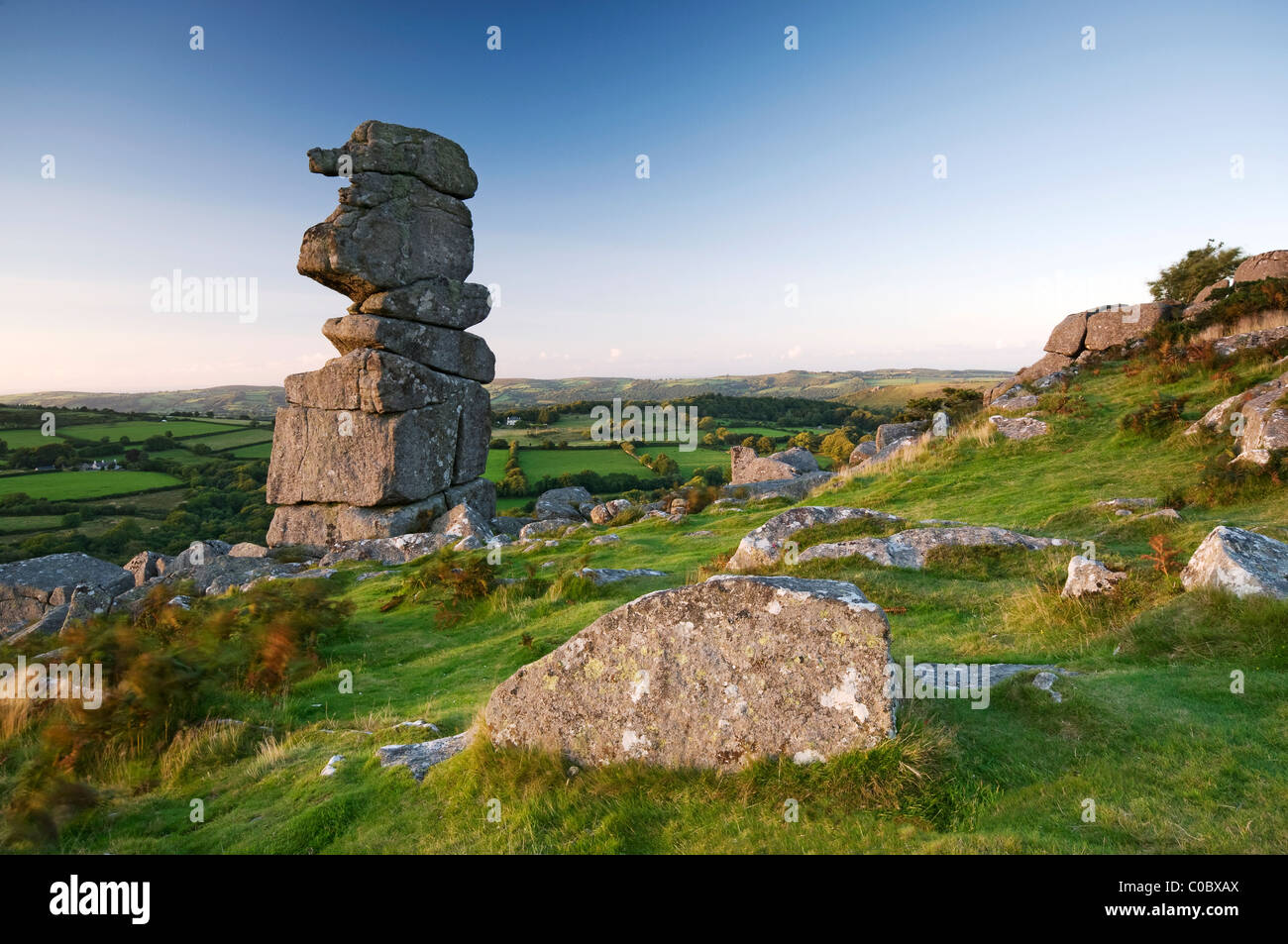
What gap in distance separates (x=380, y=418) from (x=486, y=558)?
12433 millimetres

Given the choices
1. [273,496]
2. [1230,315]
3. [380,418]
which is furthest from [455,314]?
[1230,315]

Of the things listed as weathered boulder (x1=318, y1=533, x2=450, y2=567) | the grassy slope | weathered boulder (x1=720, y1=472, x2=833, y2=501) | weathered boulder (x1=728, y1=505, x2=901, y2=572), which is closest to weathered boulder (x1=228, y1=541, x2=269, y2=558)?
weathered boulder (x1=318, y1=533, x2=450, y2=567)

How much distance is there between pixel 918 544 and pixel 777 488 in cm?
1845

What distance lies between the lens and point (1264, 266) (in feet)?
116

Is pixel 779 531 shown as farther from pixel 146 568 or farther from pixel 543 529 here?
pixel 146 568

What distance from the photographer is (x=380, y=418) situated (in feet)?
87.0

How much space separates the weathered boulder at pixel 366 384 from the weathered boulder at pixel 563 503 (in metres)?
8.97

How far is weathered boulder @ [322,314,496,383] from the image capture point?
26.8 m

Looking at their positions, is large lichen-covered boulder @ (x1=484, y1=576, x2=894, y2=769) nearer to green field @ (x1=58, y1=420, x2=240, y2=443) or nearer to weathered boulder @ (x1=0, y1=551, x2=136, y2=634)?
weathered boulder @ (x1=0, y1=551, x2=136, y2=634)

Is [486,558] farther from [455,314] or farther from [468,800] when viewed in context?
[455,314]

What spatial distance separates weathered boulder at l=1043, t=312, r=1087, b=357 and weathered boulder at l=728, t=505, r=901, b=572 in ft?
94.9

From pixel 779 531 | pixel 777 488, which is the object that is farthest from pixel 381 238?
pixel 779 531


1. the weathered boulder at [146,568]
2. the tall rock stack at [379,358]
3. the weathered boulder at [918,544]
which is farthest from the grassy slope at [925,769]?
the weathered boulder at [146,568]
